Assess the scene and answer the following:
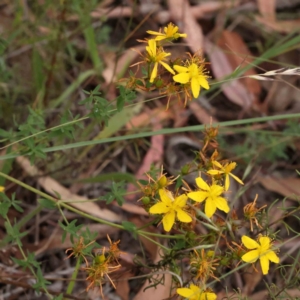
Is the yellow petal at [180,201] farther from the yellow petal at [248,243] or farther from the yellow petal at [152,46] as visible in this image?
the yellow petal at [152,46]

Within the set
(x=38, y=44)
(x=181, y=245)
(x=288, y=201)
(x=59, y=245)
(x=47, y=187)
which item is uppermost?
(x=38, y=44)

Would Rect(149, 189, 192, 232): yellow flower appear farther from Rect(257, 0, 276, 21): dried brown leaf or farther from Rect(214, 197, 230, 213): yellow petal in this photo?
Rect(257, 0, 276, 21): dried brown leaf

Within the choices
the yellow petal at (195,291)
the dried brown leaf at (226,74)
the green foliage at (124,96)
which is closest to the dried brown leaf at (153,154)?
the dried brown leaf at (226,74)

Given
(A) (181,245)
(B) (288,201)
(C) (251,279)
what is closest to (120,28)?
(B) (288,201)

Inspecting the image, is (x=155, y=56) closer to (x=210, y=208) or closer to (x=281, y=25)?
(x=210, y=208)

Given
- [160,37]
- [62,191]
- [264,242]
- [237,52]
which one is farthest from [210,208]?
[237,52]

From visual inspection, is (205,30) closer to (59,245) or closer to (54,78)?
(54,78)
